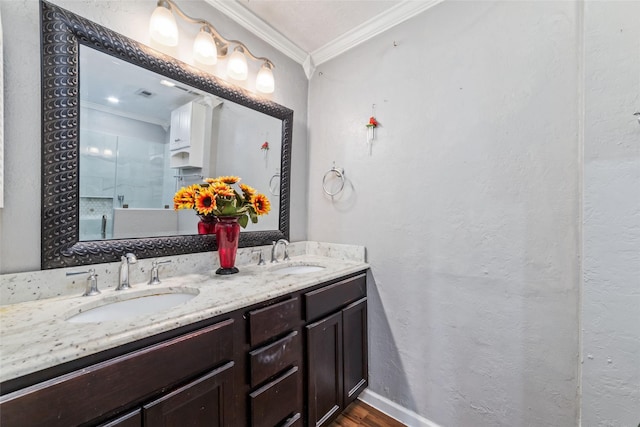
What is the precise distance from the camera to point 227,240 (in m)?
1.33

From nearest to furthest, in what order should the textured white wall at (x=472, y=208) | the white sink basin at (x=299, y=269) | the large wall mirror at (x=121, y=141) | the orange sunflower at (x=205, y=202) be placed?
the large wall mirror at (x=121, y=141), the textured white wall at (x=472, y=208), the orange sunflower at (x=205, y=202), the white sink basin at (x=299, y=269)

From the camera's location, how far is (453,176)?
137cm

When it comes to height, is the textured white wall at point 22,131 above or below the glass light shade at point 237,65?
below

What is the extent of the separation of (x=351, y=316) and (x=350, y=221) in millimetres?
610

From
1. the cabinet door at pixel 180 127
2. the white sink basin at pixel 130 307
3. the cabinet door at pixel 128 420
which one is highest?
the cabinet door at pixel 180 127

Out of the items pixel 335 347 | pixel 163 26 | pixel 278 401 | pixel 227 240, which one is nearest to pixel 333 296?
pixel 335 347

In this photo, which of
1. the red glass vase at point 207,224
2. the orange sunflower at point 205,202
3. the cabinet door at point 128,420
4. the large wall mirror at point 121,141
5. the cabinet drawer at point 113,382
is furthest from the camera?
the red glass vase at point 207,224

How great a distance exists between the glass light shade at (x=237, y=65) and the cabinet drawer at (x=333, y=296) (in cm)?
132

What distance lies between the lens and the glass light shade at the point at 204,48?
1333mm

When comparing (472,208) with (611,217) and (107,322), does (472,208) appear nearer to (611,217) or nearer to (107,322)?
(611,217)

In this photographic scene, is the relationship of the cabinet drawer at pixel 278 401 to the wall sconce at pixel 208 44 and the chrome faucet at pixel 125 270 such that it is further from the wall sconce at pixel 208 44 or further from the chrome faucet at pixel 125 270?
the wall sconce at pixel 208 44

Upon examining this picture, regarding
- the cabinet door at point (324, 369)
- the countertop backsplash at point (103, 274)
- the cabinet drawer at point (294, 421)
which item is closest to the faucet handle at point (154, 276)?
the countertop backsplash at point (103, 274)

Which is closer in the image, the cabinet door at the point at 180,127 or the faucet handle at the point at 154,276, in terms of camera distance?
the faucet handle at the point at 154,276

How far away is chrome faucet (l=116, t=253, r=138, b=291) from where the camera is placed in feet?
3.55
